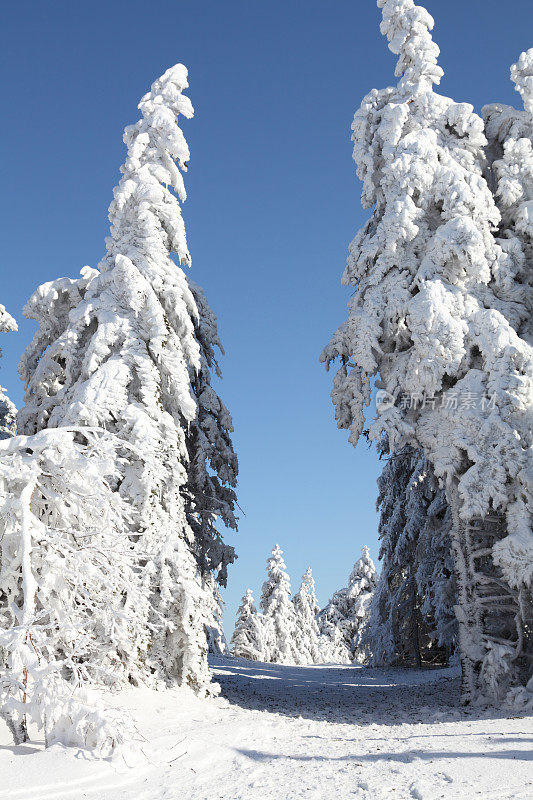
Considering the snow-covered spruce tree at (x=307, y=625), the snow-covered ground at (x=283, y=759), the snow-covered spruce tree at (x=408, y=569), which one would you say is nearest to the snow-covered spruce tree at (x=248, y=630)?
the snow-covered spruce tree at (x=307, y=625)

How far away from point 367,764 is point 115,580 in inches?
146

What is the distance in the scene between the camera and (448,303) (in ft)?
45.3

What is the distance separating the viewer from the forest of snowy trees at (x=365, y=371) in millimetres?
11828

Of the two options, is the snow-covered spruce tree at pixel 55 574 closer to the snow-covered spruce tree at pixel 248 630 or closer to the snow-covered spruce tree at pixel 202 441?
the snow-covered spruce tree at pixel 202 441

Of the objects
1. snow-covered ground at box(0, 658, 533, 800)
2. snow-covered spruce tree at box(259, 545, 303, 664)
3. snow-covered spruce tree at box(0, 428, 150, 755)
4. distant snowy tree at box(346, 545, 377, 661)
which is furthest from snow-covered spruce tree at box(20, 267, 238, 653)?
distant snowy tree at box(346, 545, 377, 661)

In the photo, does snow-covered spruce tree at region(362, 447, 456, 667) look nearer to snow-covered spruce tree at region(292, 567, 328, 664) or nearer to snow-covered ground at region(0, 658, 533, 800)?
snow-covered ground at region(0, 658, 533, 800)

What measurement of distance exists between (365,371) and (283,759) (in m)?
9.69

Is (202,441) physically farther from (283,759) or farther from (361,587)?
(361,587)

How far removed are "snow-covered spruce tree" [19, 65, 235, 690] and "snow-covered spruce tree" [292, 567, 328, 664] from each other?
105 ft

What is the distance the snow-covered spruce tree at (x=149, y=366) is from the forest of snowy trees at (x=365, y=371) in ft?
0.16

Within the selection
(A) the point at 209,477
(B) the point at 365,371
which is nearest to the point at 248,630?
(A) the point at 209,477

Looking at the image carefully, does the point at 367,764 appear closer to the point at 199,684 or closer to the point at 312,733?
the point at 312,733

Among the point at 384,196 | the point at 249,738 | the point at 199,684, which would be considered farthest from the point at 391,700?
the point at 384,196

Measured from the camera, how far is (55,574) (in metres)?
7.37
